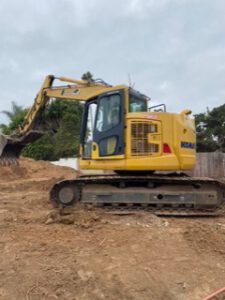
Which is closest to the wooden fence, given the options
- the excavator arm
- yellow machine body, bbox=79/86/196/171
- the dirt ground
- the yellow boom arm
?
the excavator arm

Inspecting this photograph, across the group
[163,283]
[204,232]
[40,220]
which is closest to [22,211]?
[40,220]

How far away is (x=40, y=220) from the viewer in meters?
8.09

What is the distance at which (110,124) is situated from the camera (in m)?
9.21

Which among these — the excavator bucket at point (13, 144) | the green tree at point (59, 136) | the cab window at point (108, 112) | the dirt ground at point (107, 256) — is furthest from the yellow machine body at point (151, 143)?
the green tree at point (59, 136)

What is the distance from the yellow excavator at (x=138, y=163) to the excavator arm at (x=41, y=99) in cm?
78

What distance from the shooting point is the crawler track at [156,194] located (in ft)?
29.0

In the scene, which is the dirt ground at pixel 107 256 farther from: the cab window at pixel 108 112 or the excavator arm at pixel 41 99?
the excavator arm at pixel 41 99

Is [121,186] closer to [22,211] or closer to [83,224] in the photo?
[83,224]

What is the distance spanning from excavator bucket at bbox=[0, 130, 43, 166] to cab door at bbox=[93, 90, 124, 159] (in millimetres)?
3888

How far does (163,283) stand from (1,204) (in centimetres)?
612

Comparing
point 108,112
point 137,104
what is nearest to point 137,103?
point 137,104

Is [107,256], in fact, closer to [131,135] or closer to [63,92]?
[131,135]

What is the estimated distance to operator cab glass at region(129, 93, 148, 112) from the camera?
30.4ft

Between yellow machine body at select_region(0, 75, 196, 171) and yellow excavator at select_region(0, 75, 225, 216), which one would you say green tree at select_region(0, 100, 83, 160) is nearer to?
yellow machine body at select_region(0, 75, 196, 171)
